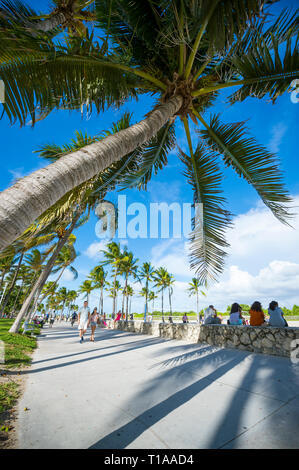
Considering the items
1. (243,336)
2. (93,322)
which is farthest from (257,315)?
(93,322)

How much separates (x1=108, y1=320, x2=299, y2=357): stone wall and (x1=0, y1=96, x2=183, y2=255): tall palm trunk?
231 inches

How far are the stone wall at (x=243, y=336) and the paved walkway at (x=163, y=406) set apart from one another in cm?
69

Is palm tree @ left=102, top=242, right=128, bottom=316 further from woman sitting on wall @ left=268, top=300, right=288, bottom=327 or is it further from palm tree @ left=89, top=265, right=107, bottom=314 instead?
woman sitting on wall @ left=268, top=300, right=288, bottom=327

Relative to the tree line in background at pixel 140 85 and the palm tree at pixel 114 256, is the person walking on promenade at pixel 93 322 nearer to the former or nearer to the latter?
the tree line in background at pixel 140 85

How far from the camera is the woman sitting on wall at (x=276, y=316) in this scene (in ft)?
19.9

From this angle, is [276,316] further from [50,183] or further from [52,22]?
[52,22]

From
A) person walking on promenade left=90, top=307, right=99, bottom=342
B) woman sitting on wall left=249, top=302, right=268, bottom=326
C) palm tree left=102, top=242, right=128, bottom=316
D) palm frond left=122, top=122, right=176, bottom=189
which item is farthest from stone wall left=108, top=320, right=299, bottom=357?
palm tree left=102, top=242, right=128, bottom=316

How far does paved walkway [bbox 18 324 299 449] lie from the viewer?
2.22 meters

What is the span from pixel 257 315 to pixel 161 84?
269 inches

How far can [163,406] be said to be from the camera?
9.68 ft

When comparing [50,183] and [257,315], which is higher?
[50,183]

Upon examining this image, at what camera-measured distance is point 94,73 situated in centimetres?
324
